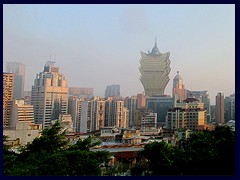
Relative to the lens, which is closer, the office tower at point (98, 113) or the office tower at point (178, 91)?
the office tower at point (98, 113)

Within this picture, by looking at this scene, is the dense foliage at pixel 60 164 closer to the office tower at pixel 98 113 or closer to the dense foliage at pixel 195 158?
the dense foliage at pixel 195 158

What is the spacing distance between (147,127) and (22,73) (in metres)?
2.20

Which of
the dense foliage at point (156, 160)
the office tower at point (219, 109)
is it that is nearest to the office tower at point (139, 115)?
the office tower at point (219, 109)

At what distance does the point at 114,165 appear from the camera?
8.47ft

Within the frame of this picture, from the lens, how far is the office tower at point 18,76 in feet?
14.1

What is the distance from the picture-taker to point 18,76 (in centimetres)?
454

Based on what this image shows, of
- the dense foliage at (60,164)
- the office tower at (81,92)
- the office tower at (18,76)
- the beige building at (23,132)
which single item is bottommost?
the dense foliage at (60,164)

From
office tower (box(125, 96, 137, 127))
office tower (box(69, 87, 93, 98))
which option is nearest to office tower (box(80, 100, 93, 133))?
office tower (box(69, 87, 93, 98))

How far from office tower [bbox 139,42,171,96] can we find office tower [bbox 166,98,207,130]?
17.4 inches

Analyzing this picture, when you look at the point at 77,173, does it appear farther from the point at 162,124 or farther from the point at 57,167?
the point at 162,124

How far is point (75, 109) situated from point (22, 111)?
0.89 m

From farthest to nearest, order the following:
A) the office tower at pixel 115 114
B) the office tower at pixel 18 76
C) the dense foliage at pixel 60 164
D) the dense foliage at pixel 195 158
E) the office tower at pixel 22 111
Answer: the office tower at pixel 115 114, the office tower at pixel 22 111, the office tower at pixel 18 76, the dense foliage at pixel 195 158, the dense foliage at pixel 60 164

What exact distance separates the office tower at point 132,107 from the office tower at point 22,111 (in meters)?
1.62
